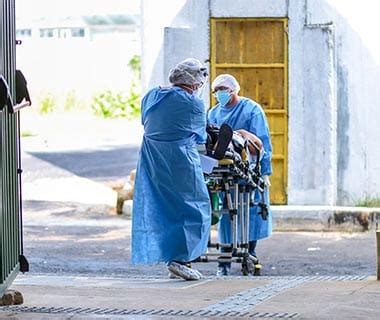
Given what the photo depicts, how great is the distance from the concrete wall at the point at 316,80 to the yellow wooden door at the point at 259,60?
0.33 feet

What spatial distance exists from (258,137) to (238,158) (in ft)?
2.66

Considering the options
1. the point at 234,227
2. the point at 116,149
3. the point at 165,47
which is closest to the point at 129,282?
the point at 234,227

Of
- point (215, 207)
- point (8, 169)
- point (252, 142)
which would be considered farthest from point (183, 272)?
point (8, 169)

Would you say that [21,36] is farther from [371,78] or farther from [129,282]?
[129,282]

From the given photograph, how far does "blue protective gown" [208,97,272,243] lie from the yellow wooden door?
373 cm

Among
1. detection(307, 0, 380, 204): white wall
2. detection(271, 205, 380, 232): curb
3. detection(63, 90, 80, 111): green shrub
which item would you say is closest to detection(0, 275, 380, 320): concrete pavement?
detection(271, 205, 380, 232): curb

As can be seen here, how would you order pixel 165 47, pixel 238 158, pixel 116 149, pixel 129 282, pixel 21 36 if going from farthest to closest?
pixel 21 36 → pixel 116 149 → pixel 165 47 → pixel 238 158 → pixel 129 282

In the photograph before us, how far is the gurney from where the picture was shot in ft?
32.9

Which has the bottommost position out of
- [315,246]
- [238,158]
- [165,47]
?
[315,246]

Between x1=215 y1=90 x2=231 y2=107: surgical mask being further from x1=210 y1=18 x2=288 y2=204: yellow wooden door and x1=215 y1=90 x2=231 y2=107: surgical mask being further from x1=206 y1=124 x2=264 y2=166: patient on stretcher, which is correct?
x1=210 y1=18 x2=288 y2=204: yellow wooden door

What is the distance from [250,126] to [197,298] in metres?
3.25

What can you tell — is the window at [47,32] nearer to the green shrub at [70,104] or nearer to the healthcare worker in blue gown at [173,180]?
the green shrub at [70,104]

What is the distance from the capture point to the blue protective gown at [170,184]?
9508mm

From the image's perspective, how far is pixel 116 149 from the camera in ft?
81.6
